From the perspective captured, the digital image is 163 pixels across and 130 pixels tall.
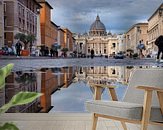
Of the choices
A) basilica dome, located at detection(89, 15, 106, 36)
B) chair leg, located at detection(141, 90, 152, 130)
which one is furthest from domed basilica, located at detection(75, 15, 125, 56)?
chair leg, located at detection(141, 90, 152, 130)

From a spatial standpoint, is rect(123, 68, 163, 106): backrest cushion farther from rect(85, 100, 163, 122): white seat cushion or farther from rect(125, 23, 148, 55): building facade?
rect(125, 23, 148, 55): building facade

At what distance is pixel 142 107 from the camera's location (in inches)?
142

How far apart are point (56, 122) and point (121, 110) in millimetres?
1655

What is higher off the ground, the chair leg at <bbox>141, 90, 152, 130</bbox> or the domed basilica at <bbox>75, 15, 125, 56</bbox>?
the domed basilica at <bbox>75, 15, 125, 56</bbox>

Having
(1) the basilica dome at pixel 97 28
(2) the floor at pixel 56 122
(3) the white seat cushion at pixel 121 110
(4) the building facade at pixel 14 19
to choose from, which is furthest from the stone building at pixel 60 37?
(3) the white seat cushion at pixel 121 110

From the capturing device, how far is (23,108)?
6.48 metres

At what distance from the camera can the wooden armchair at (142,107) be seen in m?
3.55

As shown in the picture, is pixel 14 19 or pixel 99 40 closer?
pixel 14 19

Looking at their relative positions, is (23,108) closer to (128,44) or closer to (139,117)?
(139,117)

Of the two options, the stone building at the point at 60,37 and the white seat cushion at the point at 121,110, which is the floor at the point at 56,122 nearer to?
the white seat cushion at the point at 121,110

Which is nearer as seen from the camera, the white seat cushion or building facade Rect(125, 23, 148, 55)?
the white seat cushion

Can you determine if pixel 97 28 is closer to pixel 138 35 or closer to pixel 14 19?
pixel 138 35

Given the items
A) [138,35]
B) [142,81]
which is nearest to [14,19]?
[142,81]

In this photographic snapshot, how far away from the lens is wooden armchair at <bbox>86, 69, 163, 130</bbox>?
355 cm
